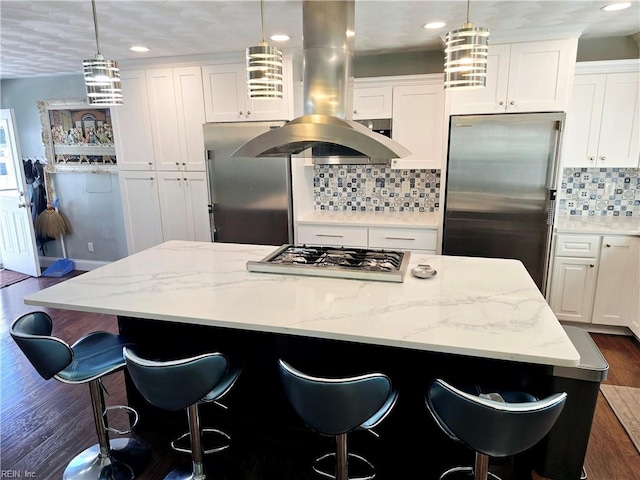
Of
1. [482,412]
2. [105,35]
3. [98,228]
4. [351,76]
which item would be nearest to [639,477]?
[482,412]

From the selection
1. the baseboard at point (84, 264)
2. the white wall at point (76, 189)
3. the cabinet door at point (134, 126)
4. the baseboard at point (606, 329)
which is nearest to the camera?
the baseboard at point (606, 329)

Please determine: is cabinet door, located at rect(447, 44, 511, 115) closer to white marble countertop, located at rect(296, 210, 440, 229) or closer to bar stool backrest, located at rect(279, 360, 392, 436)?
white marble countertop, located at rect(296, 210, 440, 229)

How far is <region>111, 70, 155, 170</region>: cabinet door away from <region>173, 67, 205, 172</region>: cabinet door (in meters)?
0.36

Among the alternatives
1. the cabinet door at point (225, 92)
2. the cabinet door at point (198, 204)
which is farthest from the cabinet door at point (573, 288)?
the cabinet door at point (198, 204)

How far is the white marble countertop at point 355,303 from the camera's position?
1.50m

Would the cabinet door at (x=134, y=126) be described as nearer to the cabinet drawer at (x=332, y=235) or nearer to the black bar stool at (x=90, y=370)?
the cabinet drawer at (x=332, y=235)

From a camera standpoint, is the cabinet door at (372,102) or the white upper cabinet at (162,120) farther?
the white upper cabinet at (162,120)

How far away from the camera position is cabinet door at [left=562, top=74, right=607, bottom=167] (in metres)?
3.37

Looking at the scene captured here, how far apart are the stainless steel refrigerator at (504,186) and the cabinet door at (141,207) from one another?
2906 mm

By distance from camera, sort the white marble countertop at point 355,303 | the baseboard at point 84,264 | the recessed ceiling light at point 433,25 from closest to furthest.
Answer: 1. the white marble countertop at point 355,303
2. the recessed ceiling light at point 433,25
3. the baseboard at point 84,264

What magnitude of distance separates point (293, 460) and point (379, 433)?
473mm

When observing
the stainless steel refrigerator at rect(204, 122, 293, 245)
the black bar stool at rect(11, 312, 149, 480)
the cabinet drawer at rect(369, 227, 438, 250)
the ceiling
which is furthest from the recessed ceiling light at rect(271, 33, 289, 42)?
the black bar stool at rect(11, 312, 149, 480)

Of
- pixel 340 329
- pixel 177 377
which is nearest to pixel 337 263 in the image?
pixel 340 329

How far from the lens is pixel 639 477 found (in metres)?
2.02
